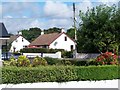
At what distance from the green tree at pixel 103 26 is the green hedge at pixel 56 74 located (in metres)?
13.6

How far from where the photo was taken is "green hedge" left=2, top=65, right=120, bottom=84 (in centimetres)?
1161

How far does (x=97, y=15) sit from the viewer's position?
26.5 metres

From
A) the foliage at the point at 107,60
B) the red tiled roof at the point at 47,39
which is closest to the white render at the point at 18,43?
the red tiled roof at the point at 47,39

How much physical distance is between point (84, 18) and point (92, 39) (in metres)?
2.07

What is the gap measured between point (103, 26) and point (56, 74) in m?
15.0

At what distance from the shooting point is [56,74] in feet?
39.4

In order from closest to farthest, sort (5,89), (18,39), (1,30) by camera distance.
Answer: (5,89) → (1,30) → (18,39)

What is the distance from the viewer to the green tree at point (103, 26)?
85.8ft

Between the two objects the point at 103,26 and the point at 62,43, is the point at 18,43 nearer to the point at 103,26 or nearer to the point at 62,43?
the point at 62,43

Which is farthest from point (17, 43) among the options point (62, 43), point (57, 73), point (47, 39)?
point (57, 73)

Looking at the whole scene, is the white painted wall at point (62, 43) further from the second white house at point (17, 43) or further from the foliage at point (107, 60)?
the foliage at point (107, 60)

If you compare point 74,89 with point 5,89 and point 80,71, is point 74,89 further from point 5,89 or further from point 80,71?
point 5,89

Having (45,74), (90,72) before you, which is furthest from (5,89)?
(90,72)

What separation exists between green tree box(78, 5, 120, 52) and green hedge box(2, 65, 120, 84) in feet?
44.5
